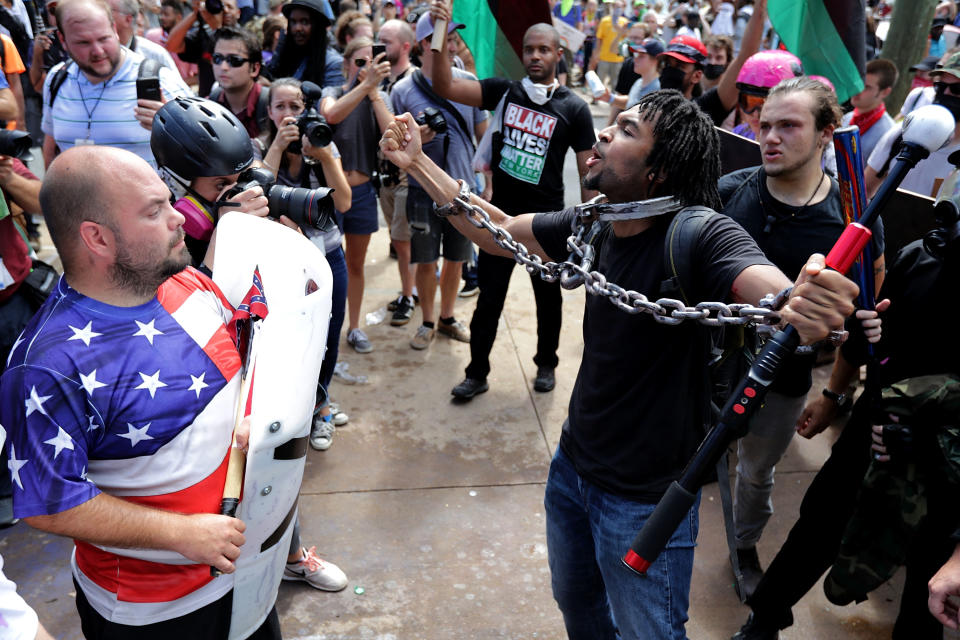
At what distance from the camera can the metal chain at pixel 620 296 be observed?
5.57 feet

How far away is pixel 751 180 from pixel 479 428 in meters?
2.32

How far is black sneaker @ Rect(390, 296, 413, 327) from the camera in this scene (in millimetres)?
5938

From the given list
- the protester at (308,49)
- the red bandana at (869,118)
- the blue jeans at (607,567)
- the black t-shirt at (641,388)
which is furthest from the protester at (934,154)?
the protester at (308,49)

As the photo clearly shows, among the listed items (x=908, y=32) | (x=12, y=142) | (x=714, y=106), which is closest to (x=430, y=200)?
(x=714, y=106)

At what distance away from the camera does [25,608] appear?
1303 millimetres

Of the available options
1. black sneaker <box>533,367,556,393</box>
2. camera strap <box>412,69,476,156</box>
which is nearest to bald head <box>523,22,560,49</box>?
camera strap <box>412,69,476,156</box>

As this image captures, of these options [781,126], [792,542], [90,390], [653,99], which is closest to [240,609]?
[90,390]

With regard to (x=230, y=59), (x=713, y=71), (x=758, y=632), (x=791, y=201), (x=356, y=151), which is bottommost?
(x=758, y=632)

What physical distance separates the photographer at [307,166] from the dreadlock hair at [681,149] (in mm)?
1959

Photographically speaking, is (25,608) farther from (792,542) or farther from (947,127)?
(792,542)

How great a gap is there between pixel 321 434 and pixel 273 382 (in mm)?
2665

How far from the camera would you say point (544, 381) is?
5.08 metres

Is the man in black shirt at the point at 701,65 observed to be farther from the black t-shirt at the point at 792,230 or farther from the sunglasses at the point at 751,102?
the black t-shirt at the point at 792,230

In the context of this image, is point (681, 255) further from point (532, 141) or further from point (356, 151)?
point (356, 151)
